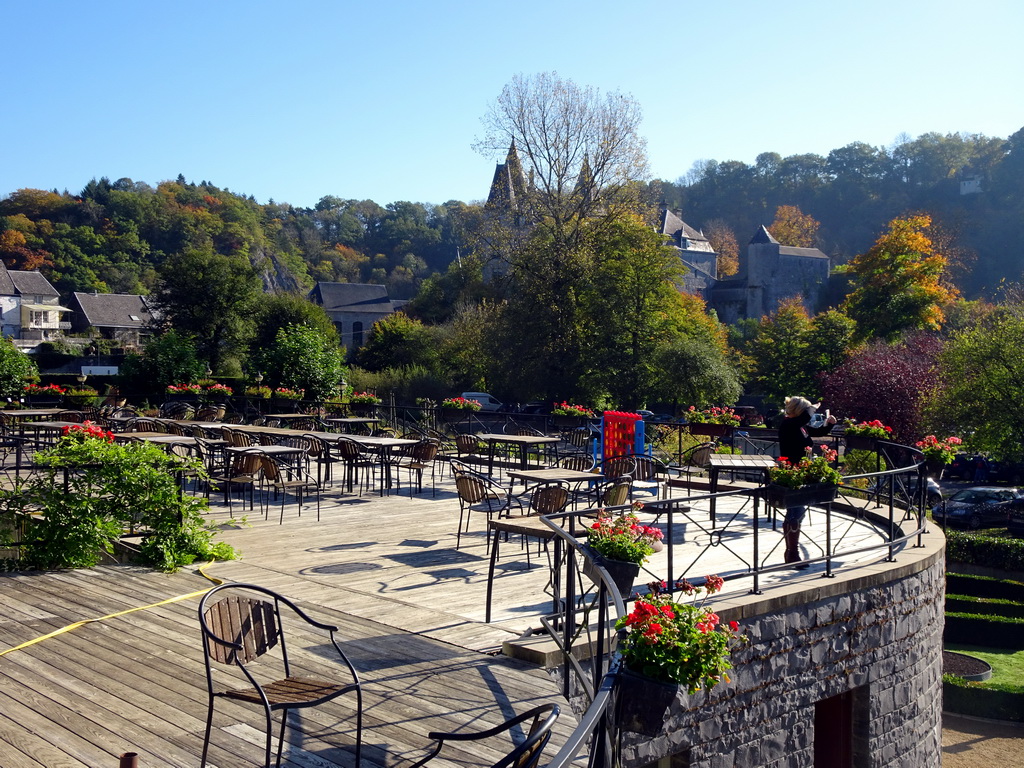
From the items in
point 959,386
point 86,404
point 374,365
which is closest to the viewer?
point 86,404

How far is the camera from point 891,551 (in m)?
7.70

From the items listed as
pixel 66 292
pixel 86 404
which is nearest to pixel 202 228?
pixel 66 292

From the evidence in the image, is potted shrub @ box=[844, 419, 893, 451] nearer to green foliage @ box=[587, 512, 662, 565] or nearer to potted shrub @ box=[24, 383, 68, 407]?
green foliage @ box=[587, 512, 662, 565]

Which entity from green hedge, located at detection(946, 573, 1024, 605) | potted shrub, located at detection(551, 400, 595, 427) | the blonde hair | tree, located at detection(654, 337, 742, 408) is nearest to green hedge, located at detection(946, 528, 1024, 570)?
green hedge, located at detection(946, 573, 1024, 605)

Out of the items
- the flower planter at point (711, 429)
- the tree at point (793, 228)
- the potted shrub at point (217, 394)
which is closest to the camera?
the flower planter at point (711, 429)

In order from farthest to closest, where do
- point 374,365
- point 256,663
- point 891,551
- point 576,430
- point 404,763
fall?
point 374,365 < point 576,430 < point 891,551 < point 256,663 < point 404,763

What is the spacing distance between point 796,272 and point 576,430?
226 ft

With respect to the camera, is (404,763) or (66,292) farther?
(66,292)

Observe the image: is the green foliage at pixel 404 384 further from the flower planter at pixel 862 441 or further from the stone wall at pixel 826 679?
the stone wall at pixel 826 679

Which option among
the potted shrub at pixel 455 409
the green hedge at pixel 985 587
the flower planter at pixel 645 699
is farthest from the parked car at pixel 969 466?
the flower planter at pixel 645 699

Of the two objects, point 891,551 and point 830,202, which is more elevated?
point 830,202

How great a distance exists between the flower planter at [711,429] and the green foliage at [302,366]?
10.9 m

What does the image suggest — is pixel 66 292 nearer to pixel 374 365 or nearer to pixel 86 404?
pixel 374 365

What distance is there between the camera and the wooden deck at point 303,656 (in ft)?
12.8
